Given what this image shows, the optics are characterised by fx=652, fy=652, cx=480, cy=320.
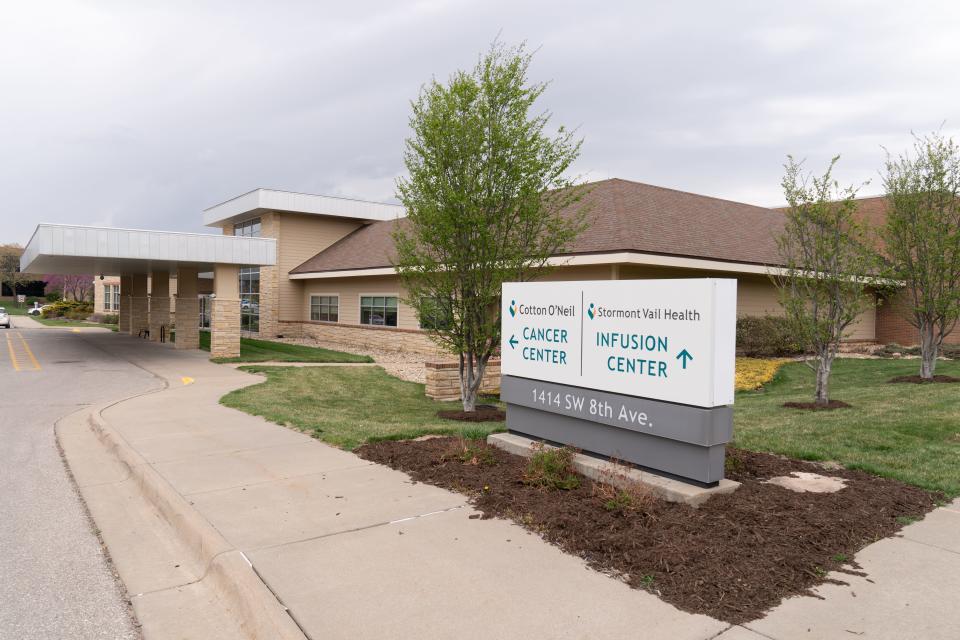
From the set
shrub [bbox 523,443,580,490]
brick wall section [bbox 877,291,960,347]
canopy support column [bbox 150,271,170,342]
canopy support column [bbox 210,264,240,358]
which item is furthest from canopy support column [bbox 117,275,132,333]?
brick wall section [bbox 877,291,960,347]

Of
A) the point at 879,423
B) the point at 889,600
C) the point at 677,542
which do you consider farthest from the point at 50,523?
the point at 879,423

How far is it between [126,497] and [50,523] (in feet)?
2.90

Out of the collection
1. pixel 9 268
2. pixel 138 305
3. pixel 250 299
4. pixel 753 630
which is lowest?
pixel 753 630

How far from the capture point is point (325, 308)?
33062 mm

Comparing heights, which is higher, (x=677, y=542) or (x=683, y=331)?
(x=683, y=331)

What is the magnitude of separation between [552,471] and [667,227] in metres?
16.0

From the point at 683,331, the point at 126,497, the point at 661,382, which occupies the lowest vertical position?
the point at 126,497

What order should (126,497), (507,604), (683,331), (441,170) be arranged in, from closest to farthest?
(507,604), (683,331), (126,497), (441,170)

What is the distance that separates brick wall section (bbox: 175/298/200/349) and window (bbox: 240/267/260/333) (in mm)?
8625

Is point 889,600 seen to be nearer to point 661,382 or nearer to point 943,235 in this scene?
point 661,382

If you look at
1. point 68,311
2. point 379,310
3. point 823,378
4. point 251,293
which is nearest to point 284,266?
point 251,293

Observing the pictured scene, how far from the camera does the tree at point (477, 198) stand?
1045 centimetres

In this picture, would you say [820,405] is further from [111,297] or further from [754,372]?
[111,297]

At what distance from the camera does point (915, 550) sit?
480cm
